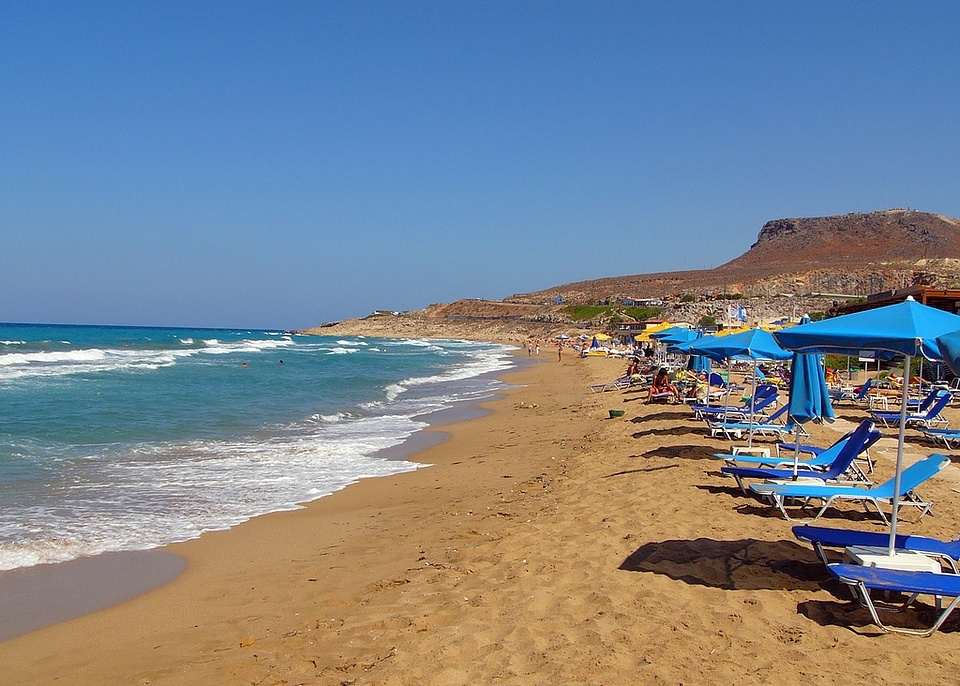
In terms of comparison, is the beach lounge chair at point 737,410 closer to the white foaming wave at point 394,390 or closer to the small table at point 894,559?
the small table at point 894,559

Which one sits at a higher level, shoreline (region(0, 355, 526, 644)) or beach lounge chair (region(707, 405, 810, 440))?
beach lounge chair (region(707, 405, 810, 440))

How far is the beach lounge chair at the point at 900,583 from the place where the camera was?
4051 mm

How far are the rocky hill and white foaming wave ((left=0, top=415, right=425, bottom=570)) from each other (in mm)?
47197

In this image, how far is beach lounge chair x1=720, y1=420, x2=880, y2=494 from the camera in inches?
269

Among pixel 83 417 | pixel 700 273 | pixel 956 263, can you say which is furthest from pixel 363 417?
pixel 700 273

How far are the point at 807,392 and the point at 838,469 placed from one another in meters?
2.04

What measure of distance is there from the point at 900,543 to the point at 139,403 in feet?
60.6

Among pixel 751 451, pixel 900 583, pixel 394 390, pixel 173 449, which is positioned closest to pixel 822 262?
pixel 394 390

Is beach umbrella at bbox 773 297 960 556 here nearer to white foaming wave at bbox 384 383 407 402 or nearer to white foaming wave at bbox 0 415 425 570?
white foaming wave at bbox 0 415 425 570

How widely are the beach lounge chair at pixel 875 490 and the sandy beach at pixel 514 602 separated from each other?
6.8 inches

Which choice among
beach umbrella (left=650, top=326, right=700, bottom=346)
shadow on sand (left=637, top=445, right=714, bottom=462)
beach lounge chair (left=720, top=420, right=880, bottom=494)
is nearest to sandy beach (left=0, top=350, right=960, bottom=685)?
beach lounge chair (left=720, top=420, right=880, bottom=494)

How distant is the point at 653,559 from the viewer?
17.9ft

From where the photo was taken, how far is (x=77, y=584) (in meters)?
6.22

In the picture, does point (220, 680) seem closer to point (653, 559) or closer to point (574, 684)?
point (574, 684)
